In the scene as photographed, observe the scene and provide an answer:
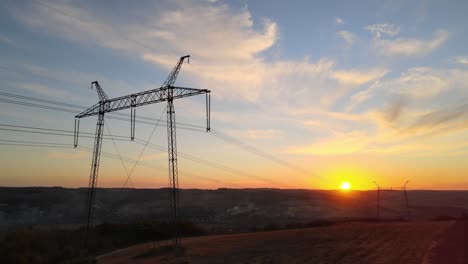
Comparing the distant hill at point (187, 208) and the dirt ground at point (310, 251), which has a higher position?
the distant hill at point (187, 208)

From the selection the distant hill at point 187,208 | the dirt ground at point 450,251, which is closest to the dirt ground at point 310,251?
the dirt ground at point 450,251

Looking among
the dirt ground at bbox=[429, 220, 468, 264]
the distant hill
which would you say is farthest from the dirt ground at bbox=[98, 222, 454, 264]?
the distant hill

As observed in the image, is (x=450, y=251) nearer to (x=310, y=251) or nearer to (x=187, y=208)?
(x=310, y=251)

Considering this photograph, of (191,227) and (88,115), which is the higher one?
(88,115)

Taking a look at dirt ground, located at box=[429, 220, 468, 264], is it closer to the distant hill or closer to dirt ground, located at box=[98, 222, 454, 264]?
dirt ground, located at box=[98, 222, 454, 264]

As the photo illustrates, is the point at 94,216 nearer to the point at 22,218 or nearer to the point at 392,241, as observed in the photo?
the point at 22,218

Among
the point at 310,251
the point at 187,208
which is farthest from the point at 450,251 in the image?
the point at 187,208

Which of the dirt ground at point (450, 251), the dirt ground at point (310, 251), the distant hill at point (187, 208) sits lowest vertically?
the dirt ground at point (310, 251)

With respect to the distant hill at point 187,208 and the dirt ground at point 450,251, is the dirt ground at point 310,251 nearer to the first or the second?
the dirt ground at point 450,251

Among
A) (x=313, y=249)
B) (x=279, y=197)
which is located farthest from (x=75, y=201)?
(x=313, y=249)

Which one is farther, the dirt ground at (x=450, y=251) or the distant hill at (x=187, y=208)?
the distant hill at (x=187, y=208)

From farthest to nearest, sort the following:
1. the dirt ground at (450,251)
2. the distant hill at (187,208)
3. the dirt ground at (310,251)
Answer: the distant hill at (187,208)
the dirt ground at (310,251)
the dirt ground at (450,251)

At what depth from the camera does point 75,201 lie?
5399 inches

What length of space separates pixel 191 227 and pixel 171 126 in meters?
38.1
